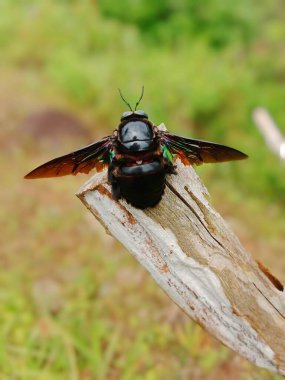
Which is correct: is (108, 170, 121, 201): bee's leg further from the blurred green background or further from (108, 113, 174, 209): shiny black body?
the blurred green background

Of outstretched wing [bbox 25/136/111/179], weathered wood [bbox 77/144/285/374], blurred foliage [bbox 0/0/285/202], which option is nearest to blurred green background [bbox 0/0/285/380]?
blurred foliage [bbox 0/0/285/202]

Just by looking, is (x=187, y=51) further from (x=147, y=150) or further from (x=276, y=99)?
(x=147, y=150)

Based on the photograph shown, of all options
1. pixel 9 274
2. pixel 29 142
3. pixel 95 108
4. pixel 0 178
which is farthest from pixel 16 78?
pixel 9 274

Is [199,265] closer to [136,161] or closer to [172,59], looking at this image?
[136,161]

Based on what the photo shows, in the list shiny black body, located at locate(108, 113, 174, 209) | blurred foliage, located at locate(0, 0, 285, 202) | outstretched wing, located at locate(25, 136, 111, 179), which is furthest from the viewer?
blurred foliage, located at locate(0, 0, 285, 202)

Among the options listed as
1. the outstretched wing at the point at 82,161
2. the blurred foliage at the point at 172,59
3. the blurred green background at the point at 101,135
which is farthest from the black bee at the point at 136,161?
the blurred foliage at the point at 172,59

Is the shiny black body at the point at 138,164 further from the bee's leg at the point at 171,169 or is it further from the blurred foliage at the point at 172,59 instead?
the blurred foliage at the point at 172,59
